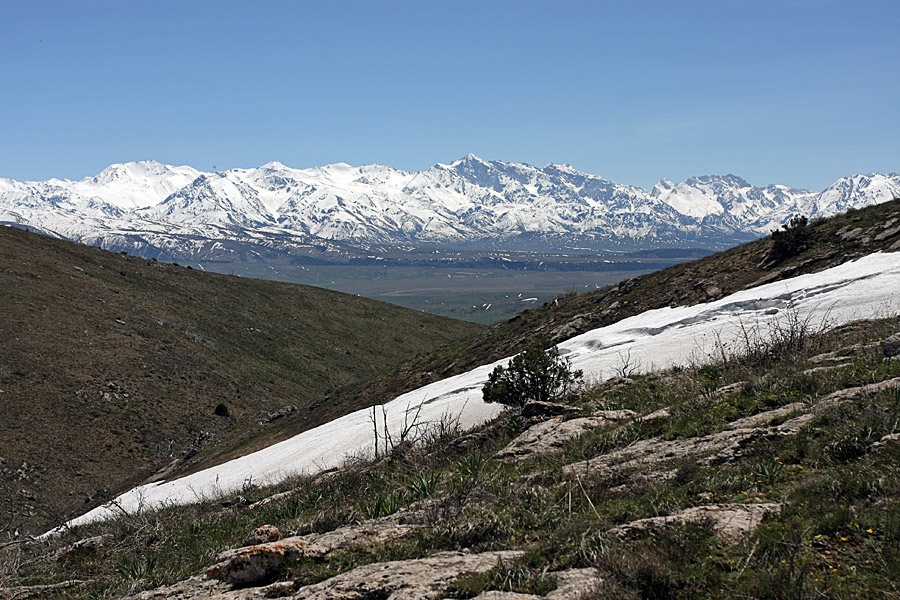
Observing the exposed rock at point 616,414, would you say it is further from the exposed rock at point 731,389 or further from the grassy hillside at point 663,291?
the grassy hillside at point 663,291

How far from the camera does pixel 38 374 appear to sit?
40688 millimetres

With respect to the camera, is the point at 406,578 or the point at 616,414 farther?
the point at 616,414

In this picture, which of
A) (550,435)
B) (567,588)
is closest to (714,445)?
(550,435)

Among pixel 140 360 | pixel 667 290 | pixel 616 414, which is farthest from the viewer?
pixel 140 360

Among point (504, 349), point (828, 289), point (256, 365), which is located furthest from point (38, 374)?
point (828, 289)

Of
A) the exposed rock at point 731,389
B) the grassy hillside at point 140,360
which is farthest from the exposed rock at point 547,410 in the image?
the grassy hillside at point 140,360

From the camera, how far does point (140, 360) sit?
157 ft

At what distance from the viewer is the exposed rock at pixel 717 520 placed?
518 cm

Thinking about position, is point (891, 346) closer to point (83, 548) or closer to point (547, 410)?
point (547, 410)

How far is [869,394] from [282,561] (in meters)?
6.72

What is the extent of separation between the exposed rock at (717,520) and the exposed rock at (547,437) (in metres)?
3.23

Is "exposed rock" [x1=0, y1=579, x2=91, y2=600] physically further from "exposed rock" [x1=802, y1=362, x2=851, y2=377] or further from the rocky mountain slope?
"exposed rock" [x1=802, y1=362, x2=851, y2=377]

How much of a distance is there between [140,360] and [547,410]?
44866 mm

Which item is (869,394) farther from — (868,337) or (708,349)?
(708,349)
